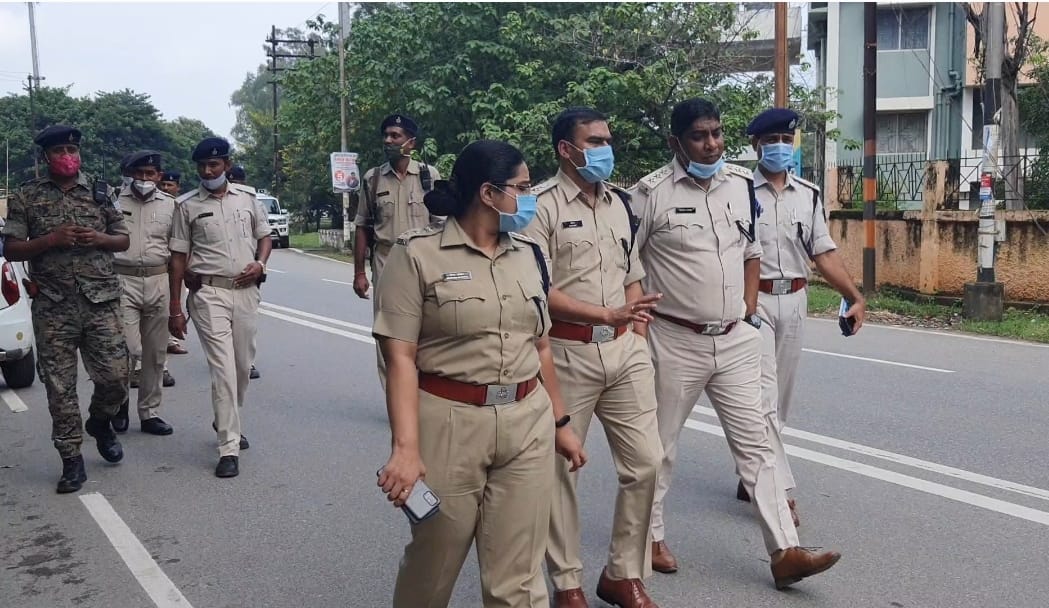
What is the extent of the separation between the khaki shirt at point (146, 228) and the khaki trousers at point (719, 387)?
4.66 meters

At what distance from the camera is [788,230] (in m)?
5.32

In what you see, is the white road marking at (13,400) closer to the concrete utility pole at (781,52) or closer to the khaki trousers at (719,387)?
the khaki trousers at (719,387)

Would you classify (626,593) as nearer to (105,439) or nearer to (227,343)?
(227,343)

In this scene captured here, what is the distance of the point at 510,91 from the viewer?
22766 mm

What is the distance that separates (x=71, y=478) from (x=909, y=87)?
933 inches

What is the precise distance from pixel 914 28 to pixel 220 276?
23.0 m

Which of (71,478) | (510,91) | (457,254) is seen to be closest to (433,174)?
(71,478)

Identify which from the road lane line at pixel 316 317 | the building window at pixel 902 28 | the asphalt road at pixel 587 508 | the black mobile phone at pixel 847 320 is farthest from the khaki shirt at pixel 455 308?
the building window at pixel 902 28

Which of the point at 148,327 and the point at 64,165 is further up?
the point at 64,165

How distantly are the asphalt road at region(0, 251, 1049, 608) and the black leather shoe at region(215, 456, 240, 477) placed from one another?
10 centimetres

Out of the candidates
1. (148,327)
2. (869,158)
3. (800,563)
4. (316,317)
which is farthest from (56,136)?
(869,158)

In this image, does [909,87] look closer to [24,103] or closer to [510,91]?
[510,91]

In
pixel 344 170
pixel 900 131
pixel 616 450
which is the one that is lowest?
pixel 616 450

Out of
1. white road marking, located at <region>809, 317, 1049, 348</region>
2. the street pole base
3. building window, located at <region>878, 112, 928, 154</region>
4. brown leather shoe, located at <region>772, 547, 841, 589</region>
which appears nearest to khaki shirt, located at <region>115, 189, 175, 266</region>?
brown leather shoe, located at <region>772, 547, 841, 589</region>
